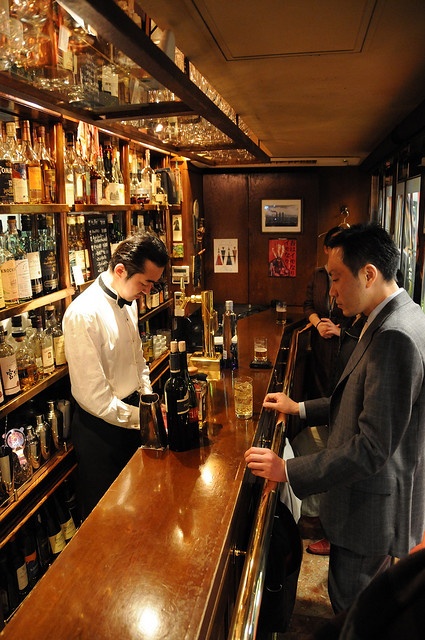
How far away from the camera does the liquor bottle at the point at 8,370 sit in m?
2.28

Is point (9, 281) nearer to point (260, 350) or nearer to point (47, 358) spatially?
point (47, 358)

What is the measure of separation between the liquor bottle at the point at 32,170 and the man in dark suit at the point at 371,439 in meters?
1.58

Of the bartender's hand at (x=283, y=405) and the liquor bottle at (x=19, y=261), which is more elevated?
the liquor bottle at (x=19, y=261)

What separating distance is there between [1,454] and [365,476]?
5.33 feet

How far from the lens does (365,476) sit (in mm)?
1594

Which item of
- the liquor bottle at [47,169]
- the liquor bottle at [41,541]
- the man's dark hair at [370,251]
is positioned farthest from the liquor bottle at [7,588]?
the man's dark hair at [370,251]

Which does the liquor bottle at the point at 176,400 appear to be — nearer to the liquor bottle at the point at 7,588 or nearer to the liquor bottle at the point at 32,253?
the liquor bottle at the point at 32,253

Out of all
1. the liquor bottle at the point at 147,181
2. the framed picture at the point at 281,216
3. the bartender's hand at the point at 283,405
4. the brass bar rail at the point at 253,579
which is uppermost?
the liquor bottle at the point at 147,181

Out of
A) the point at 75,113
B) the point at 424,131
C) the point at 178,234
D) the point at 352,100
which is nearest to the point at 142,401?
the point at 75,113

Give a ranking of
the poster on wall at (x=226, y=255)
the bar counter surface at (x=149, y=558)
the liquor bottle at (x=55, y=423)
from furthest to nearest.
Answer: the poster on wall at (x=226, y=255) → the liquor bottle at (x=55, y=423) → the bar counter surface at (x=149, y=558)

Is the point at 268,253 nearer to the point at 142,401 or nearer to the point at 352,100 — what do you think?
the point at 352,100

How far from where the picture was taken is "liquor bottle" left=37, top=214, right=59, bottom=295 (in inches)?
104

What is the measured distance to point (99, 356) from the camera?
2471 millimetres

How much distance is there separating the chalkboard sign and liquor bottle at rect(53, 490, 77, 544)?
1.37 metres
